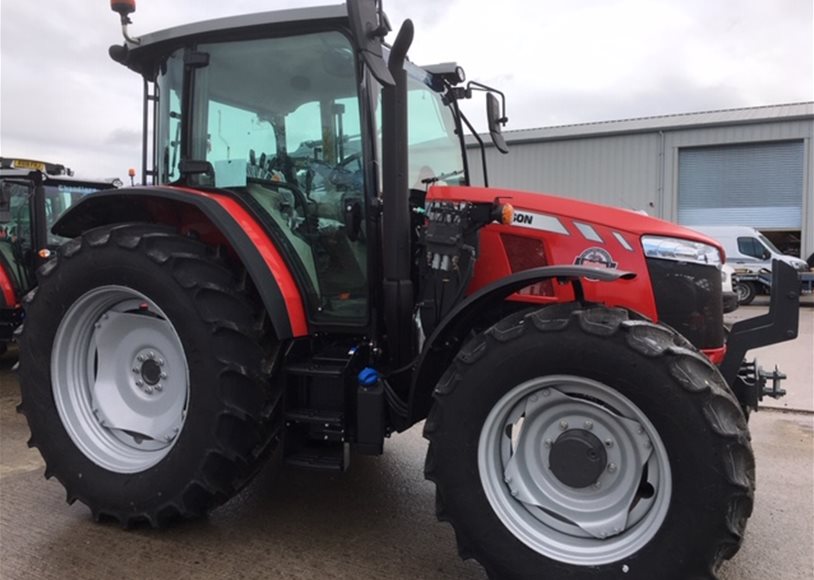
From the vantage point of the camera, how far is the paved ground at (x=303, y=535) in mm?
2623

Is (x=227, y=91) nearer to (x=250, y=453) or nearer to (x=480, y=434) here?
(x=250, y=453)

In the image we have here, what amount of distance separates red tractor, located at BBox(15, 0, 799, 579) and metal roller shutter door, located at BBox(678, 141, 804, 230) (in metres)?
17.1

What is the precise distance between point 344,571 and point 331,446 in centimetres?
54

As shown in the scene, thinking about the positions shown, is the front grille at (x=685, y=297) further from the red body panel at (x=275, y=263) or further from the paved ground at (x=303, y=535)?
the red body panel at (x=275, y=263)

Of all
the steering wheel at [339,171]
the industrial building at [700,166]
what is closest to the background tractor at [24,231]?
the steering wheel at [339,171]

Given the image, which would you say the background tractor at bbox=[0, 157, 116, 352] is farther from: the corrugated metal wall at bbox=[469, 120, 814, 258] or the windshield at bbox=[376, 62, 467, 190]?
the corrugated metal wall at bbox=[469, 120, 814, 258]

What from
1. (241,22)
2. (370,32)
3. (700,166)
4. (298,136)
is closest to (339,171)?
(298,136)

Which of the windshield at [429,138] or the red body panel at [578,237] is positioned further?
the windshield at [429,138]

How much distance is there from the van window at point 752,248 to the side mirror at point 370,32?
15.1 metres

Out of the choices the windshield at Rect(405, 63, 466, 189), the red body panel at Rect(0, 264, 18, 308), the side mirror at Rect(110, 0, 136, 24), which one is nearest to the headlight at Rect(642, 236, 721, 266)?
the windshield at Rect(405, 63, 466, 189)

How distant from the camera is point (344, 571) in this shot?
102 inches

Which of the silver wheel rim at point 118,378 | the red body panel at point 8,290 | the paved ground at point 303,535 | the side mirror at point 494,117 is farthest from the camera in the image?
the red body panel at point 8,290

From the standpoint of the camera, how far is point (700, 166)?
18.3m

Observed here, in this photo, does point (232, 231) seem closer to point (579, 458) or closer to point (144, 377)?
point (144, 377)
